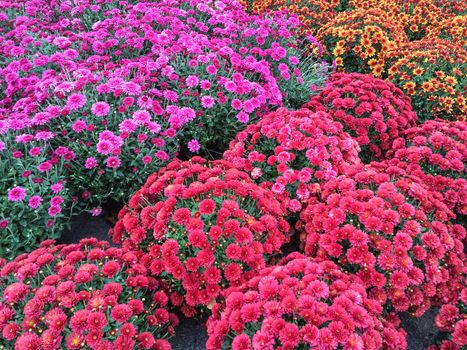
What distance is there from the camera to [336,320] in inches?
85.0

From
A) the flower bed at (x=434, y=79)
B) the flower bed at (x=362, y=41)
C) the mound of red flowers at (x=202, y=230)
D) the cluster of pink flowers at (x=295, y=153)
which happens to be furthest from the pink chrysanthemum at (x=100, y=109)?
the flower bed at (x=434, y=79)

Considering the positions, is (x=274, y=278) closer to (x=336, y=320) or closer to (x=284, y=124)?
(x=336, y=320)

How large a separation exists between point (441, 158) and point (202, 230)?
7.38 ft

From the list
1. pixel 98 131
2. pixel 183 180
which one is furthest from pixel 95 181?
pixel 183 180

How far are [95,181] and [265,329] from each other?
2.11 meters

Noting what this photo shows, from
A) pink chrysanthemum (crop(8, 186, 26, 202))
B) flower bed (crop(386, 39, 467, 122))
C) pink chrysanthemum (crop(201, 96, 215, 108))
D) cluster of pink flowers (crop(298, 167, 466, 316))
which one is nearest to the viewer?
cluster of pink flowers (crop(298, 167, 466, 316))

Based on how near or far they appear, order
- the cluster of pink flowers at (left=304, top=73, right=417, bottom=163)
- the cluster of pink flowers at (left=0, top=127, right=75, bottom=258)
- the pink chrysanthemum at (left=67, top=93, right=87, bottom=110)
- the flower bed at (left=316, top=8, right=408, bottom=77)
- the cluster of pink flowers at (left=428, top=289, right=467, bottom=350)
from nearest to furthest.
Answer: the cluster of pink flowers at (left=428, top=289, right=467, bottom=350) → the cluster of pink flowers at (left=0, top=127, right=75, bottom=258) → the pink chrysanthemum at (left=67, top=93, right=87, bottom=110) → the cluster of pink flowers at (left=304, top=73, right=417, bottom=163) → the flower bed at (left=316, top=8, right=408, bottom=77)

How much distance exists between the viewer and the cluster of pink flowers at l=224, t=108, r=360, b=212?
3.34 meters

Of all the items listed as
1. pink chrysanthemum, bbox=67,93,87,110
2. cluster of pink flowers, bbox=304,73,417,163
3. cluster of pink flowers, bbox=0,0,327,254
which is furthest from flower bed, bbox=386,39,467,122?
pink chrysanthemum, bbox=67,93,87,110

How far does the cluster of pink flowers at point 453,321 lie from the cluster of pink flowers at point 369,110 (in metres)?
1.80

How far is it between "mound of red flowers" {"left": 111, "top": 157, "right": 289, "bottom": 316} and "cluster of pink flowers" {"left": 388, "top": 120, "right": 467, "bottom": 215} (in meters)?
1.36

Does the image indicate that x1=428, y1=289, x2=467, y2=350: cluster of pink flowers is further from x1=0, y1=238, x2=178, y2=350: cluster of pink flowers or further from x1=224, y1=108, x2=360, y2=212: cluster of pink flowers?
x1=0, y1=238, x2=178, y2=350: cluster of pink flowers

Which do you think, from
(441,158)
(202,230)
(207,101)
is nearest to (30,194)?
(202,230)

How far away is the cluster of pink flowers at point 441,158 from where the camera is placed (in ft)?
10.8
